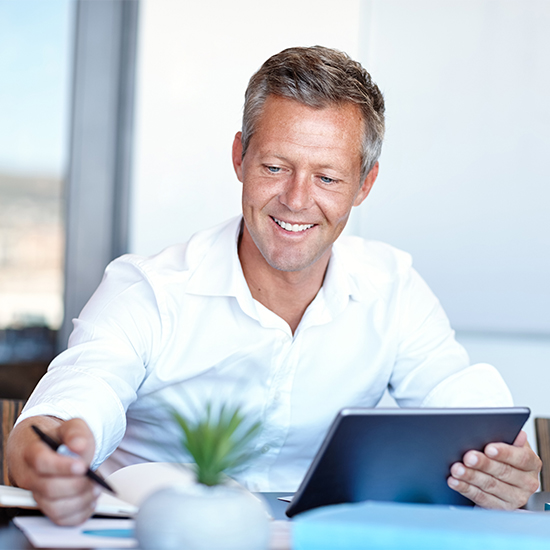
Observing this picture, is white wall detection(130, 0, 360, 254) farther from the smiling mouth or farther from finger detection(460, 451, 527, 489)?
finger detection(460, 451, 527, 489)

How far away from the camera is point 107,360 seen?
128 cm

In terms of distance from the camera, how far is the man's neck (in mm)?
1614

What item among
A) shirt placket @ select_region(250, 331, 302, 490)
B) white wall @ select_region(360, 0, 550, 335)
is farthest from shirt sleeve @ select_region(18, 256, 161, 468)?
white wall @ select_region(360, 0, 550, 335)

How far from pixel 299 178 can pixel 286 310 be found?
1.09ft

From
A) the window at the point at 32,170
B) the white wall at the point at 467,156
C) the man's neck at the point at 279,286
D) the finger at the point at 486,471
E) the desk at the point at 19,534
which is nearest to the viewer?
the desk at the point at 19,534

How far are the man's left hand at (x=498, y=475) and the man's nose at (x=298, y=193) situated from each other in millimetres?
631

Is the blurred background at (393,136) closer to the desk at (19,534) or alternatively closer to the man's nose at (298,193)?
the man's nose at (298,193)

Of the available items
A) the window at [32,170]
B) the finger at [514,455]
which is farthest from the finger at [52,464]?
the window at [32,170]

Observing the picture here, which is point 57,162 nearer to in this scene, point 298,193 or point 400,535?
point 298,193

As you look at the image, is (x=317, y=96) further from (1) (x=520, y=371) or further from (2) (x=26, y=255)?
(2) (x=26, y=255)

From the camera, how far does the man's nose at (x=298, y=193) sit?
1.45 meters

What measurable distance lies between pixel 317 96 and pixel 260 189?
23cm

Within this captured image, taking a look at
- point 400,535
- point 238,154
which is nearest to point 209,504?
point 400,535

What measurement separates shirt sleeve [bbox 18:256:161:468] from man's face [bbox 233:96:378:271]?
0.29 meters
